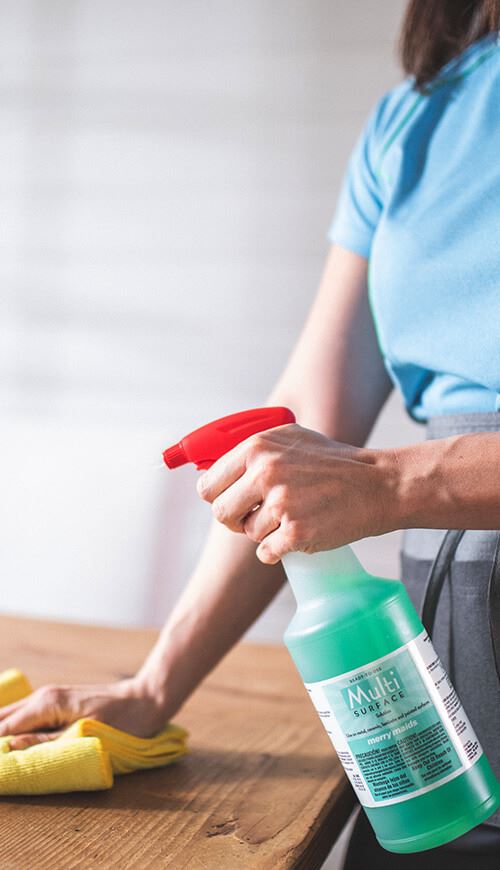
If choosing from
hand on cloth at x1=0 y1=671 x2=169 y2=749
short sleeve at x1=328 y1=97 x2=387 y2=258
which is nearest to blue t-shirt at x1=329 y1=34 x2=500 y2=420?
short sleeve at x1=328 y1=97 x2=387 y2=258

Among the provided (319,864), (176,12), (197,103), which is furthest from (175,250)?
(319,864)

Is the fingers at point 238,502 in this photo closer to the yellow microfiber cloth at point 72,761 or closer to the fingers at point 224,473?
the fingers at point 224,473

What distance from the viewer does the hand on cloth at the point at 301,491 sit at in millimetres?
453

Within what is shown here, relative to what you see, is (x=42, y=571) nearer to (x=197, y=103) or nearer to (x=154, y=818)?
(x=197, y=103)

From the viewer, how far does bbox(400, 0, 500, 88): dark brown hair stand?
0.76 m

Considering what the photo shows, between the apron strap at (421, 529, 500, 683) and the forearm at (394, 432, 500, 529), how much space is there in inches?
3.5

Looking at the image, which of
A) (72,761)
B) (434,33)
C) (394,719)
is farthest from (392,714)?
(434,33)

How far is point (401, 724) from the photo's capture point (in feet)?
1.47

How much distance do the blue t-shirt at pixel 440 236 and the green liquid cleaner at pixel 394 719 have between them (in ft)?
0.69

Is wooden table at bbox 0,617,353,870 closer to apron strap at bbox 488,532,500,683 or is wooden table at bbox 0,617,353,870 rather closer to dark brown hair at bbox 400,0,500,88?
apron strap at bbox 488,532,500,683

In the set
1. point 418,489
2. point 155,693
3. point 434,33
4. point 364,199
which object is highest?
point 434,33

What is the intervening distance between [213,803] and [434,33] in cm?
67

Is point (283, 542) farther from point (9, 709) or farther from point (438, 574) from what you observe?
point (9, 709)

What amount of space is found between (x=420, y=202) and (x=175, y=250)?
4.63ft
